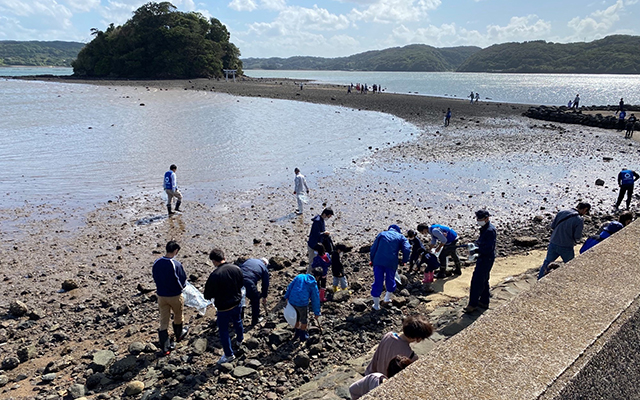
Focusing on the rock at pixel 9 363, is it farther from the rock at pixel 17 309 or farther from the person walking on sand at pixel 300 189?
the person walking on sand at pixel 300 189

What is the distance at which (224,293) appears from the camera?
6652mm

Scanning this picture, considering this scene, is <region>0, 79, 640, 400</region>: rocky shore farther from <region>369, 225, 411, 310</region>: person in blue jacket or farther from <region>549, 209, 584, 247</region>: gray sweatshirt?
<region>549, 209, 584, 247</region>: gray sweatshirt

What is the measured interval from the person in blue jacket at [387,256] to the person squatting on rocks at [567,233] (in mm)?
2871

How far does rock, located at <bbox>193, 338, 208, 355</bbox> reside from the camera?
7.21 metres

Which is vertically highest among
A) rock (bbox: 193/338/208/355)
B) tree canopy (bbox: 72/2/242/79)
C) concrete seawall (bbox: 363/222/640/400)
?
tree canopy (bbox: 72/2/242/79)

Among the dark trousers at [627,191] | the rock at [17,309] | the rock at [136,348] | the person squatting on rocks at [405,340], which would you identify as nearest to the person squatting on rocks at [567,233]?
the person squatting on rocks at [405,340]

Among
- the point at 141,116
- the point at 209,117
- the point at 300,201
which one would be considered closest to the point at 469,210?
the point at 300,201

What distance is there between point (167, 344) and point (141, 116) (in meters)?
39.6

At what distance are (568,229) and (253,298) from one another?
6.10m

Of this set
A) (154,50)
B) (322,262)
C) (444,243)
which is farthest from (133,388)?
(154,50)

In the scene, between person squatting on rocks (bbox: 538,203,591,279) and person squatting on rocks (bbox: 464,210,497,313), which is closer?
person squatting on rocks (bbox: 464,210,497,313)

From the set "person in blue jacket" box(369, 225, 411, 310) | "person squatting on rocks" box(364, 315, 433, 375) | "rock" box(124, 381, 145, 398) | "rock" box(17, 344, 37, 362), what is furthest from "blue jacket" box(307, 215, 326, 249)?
"rock" box(17, 344, 37, 362)

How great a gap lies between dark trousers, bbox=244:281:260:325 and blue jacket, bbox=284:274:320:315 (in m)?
0.73

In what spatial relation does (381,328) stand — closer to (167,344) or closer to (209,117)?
(167,344)
